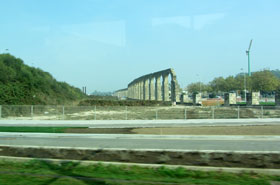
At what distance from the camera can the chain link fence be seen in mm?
28328

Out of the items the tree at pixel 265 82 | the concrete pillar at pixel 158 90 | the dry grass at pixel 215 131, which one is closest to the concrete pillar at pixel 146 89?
the concrete pillar at pixel 158 90

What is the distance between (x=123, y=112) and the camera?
95.6ft

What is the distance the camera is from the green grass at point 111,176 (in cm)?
679

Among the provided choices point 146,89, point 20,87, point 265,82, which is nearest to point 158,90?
point 146,89

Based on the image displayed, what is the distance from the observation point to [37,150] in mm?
10797

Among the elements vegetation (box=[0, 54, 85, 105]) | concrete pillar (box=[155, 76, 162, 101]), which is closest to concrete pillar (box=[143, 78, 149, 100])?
concrete pillar (box=[155, 76, 162, 101])

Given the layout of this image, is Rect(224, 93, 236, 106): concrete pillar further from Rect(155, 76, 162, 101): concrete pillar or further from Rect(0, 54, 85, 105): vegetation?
Rect(0, 54, 85, 105): vegetation

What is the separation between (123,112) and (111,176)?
2189 centimetres

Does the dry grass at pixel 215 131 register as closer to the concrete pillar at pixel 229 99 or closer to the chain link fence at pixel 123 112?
the chain link fence at pixel 123 112

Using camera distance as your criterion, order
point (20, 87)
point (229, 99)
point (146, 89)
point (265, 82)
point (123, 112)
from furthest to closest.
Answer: point (146, 89) → point (265, 82) → point (20, 87) → point (229, 99) → point (123, 112)

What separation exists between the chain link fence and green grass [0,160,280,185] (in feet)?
66.6

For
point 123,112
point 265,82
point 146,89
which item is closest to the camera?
point 123,112

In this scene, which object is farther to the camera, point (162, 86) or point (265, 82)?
point (265, 82)

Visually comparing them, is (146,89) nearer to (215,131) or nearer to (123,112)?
(123,112)
